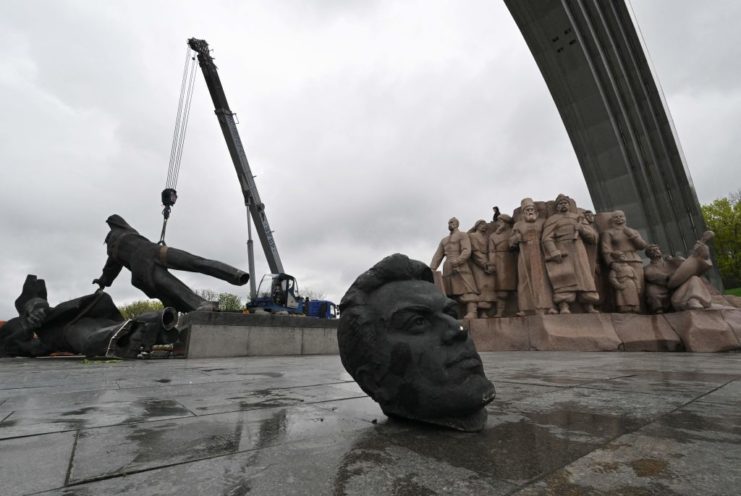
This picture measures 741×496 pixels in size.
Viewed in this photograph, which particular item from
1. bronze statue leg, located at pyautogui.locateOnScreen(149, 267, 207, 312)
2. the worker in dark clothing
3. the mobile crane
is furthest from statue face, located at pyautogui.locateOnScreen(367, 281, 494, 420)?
the mobile crane

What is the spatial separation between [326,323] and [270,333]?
1.97 m

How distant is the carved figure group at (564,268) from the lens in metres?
Result: 8.97

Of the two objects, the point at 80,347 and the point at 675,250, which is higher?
the point at 675,250

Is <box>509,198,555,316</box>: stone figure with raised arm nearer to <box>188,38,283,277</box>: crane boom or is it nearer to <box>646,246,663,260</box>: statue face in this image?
<box>646,246,663,260</box>: statue face

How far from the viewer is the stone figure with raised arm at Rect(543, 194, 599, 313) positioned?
8.95 metres

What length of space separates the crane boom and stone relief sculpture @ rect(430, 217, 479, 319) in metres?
10.8

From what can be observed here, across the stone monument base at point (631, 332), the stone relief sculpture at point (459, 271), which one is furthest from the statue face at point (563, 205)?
the stone monument base at point (631, 332)

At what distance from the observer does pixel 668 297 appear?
935 cm

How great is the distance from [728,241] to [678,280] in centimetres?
3435

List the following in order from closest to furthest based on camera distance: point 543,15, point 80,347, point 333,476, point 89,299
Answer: point 333,476
point 80,347
point 89,299
point 543,15

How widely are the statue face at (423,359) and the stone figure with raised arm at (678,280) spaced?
372 inches

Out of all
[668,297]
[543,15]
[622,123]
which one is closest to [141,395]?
[668,297]

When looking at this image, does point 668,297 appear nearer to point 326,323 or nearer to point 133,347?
point 326,323

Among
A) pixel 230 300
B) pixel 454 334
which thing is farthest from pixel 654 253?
pixel 230 300
